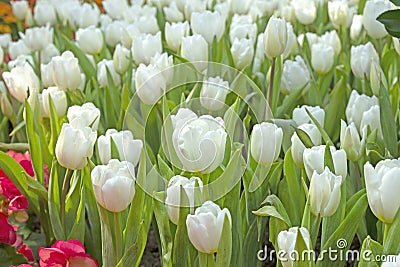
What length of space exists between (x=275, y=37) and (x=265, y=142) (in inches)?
Answer: 13.5

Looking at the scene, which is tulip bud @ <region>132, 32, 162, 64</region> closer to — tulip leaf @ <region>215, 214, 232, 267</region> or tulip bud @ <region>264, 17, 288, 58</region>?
tulip bud @ <region>264, 17, 288, 58</region>

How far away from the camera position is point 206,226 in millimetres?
976

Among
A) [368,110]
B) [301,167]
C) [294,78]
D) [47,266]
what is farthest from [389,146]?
[47,266]

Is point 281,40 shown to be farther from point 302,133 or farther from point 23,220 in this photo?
point 23,220

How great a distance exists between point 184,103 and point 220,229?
499mm

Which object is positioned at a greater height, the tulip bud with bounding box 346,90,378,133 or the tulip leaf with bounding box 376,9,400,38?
the tulip leaf with bounding box 376,9,400,38

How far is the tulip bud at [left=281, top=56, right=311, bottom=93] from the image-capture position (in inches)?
67.8

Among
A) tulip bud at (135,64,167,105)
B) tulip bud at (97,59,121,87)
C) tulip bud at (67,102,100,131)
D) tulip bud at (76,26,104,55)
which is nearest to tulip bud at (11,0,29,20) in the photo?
tulip bud at (76,26,104,55)

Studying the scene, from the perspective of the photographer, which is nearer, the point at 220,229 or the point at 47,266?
the point at 220,229

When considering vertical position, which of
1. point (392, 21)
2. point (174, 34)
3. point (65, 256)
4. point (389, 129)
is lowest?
point (65, 256)

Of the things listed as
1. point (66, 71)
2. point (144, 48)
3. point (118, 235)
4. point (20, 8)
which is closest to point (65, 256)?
point (118, 235)

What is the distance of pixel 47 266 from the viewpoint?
44.1 inches

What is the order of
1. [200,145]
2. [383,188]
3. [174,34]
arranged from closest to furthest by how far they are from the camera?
1. [383,188]
2. [200,145]
3. [174,34]

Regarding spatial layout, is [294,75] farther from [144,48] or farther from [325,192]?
[325,192]
